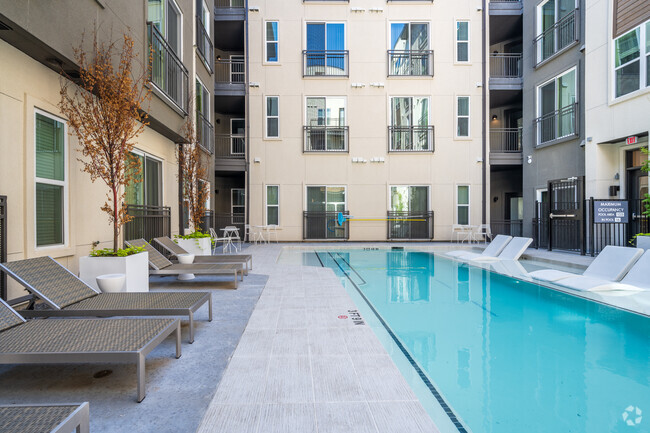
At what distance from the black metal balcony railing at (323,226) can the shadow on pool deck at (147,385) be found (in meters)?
10.7

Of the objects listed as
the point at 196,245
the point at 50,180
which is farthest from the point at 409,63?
the point at 50,180

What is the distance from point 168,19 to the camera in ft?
26.4

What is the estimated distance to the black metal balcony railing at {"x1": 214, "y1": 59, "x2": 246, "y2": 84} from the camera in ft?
48.2

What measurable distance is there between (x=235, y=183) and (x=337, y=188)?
4.88 m

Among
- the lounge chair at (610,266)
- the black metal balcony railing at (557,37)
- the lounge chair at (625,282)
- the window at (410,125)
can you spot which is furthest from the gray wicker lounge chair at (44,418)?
the window at (410,125)

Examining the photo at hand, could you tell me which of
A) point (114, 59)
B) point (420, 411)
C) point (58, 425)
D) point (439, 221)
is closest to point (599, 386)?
point (420, 411)

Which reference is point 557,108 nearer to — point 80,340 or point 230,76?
point 230,76

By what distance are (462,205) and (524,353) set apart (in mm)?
11468

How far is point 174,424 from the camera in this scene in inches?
77.5

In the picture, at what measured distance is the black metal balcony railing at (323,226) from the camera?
14070mm

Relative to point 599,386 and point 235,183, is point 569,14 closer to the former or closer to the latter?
point 599,386

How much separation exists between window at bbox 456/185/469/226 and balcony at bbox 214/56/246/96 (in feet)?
29.1

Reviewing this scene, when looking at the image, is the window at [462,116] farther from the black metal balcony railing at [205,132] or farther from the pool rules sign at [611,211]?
the black metal balcony railing at [205,132]

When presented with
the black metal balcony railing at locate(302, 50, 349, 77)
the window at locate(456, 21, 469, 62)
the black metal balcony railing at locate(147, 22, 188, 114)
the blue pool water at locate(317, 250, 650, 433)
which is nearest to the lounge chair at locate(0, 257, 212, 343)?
the blue pool water at locate(317, 250, 650, 433)
